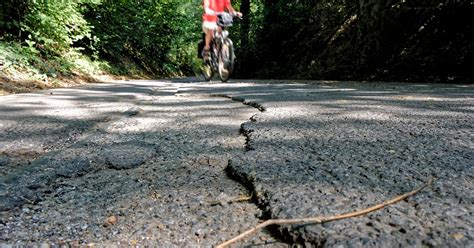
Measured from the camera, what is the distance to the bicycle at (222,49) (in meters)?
5.95

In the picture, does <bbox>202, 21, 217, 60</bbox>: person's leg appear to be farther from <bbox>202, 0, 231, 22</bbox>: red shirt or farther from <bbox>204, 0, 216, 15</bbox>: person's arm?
<bbox>204, 0, 216, 15</bbox>: person's arm

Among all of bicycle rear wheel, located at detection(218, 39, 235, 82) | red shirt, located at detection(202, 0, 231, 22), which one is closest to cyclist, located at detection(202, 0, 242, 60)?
red shirt, located at detection(202, 0, 231, 22)

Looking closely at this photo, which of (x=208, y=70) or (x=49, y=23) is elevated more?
(x=49, y=23)

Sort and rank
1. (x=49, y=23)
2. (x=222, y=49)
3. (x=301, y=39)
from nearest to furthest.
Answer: (x=222, y=49) → (x=49, y=23) → (x=301, y=39)

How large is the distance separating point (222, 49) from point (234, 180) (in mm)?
5250

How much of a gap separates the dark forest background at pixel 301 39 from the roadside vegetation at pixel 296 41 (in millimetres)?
16

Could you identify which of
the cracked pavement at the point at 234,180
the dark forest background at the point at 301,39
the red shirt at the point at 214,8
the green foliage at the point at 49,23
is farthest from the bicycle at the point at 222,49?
the cracked pavement at the point at 234,180

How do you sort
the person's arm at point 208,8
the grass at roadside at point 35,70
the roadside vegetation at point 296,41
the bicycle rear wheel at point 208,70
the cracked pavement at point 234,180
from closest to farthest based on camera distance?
the cracked pavement at point 234,180
the grass at roadside at point 35,70
the person's arm at point 208,8
the roadside vegetation at point 296,41
the bicycle rear wheel at point 208,70

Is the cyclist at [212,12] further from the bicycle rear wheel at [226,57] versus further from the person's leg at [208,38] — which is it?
the bicycle rear wheel at [226,57]

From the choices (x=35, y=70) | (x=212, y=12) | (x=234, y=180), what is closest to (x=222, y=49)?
(x=212, y=12)

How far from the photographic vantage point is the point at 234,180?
1.11 meters

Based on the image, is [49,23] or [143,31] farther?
[143,31]

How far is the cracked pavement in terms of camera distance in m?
0.77

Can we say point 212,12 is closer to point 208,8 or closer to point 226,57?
point 208,8
